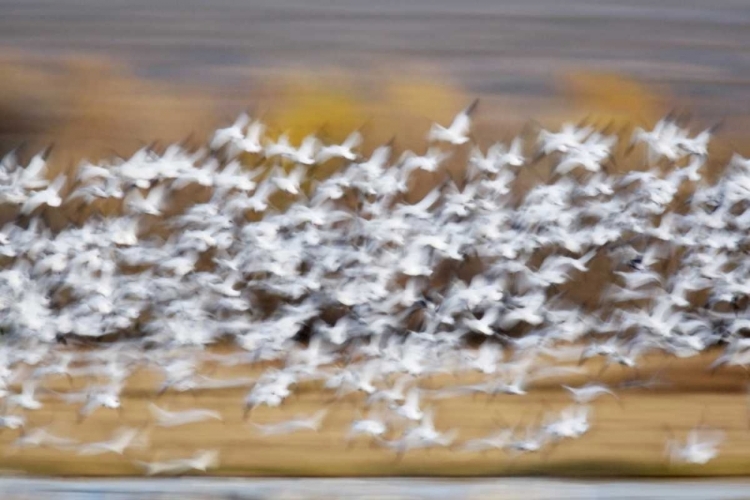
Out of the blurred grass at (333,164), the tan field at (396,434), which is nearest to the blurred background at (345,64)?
the blurred grass at (333,164)

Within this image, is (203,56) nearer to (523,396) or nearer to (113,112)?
(113,112)

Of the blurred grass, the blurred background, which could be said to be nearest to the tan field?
the blurred grass

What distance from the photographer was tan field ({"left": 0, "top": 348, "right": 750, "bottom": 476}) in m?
1.00

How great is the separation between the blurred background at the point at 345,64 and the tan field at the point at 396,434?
12.2 inches

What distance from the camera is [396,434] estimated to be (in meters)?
1.01

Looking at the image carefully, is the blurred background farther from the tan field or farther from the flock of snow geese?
the tan field

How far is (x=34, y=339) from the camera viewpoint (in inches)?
39.0

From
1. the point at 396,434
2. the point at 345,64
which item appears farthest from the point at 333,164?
the point at 396,434

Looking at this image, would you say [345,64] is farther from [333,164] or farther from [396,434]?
[396,434]

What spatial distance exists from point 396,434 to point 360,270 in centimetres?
20

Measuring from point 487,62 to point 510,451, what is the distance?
18.5 inches

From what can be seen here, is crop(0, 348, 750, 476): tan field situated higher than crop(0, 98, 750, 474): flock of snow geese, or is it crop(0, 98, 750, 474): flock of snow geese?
crop(0, 98, 750, 474): flock of snow geese

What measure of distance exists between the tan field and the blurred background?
1.01ft

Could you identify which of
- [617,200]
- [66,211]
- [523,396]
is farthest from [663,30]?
[66,211]
